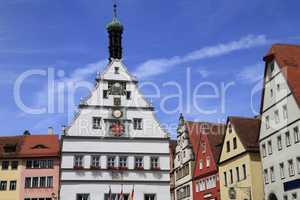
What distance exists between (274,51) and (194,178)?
860 inches

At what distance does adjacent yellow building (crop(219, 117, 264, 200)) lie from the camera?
159 feet

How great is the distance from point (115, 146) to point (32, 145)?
1710 centimetres

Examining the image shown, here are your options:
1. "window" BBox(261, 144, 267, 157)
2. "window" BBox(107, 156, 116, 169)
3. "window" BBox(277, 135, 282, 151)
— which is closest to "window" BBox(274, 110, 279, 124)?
"window" BBox(277, 135, 282, 151)

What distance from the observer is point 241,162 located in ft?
165

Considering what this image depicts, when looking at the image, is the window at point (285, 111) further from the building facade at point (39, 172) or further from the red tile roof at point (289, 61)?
the building facade at point (39, 172)

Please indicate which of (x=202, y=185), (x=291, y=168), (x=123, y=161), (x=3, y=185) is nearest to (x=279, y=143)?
(x=291, y=168)

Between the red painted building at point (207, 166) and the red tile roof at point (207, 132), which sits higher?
the red tile roof at point (207, 132)

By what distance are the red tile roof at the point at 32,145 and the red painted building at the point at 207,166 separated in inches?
687

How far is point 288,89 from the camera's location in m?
44.2

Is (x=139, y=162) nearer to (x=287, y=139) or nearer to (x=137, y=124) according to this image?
(x=137, y=124)

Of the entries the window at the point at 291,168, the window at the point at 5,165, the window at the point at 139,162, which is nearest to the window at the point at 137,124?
the window at the point at 139,162

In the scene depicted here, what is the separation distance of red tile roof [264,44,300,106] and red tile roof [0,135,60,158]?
28.7m

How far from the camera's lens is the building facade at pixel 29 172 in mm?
58906

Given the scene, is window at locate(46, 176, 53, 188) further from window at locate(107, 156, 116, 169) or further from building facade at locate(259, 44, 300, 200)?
building facade at locate(259, 44, 300, 200)
